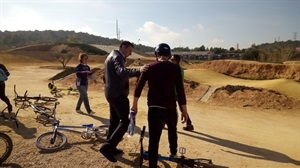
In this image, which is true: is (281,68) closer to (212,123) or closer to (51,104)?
(212,123)

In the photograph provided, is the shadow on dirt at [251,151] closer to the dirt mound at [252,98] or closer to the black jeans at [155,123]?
the black jeans at [155,123]

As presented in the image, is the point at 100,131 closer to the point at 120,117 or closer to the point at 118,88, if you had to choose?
the point at 120,117

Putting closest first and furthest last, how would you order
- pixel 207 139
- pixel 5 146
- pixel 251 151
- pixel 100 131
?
pixel 5 146, pixel 251 151, pixel 100 131, pixel 207 139

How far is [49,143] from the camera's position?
600 centimetres

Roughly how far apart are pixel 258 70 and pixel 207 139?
14.8 m

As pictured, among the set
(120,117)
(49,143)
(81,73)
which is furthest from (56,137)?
(81,73)

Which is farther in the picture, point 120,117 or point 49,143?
point 49,143

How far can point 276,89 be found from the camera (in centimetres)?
1340

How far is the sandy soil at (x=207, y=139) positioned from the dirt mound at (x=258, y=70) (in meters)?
8.34

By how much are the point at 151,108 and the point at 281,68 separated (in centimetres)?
1773

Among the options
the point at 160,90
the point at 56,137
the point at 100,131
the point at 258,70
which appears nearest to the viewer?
the point at 160,90

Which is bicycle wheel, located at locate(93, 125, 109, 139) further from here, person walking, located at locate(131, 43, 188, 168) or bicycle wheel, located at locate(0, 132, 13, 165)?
person walking, located at locate(131, 43, 188, 168)

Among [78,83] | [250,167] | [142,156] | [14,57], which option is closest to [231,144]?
[250,167]

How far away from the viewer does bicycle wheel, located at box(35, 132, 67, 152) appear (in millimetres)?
5711
